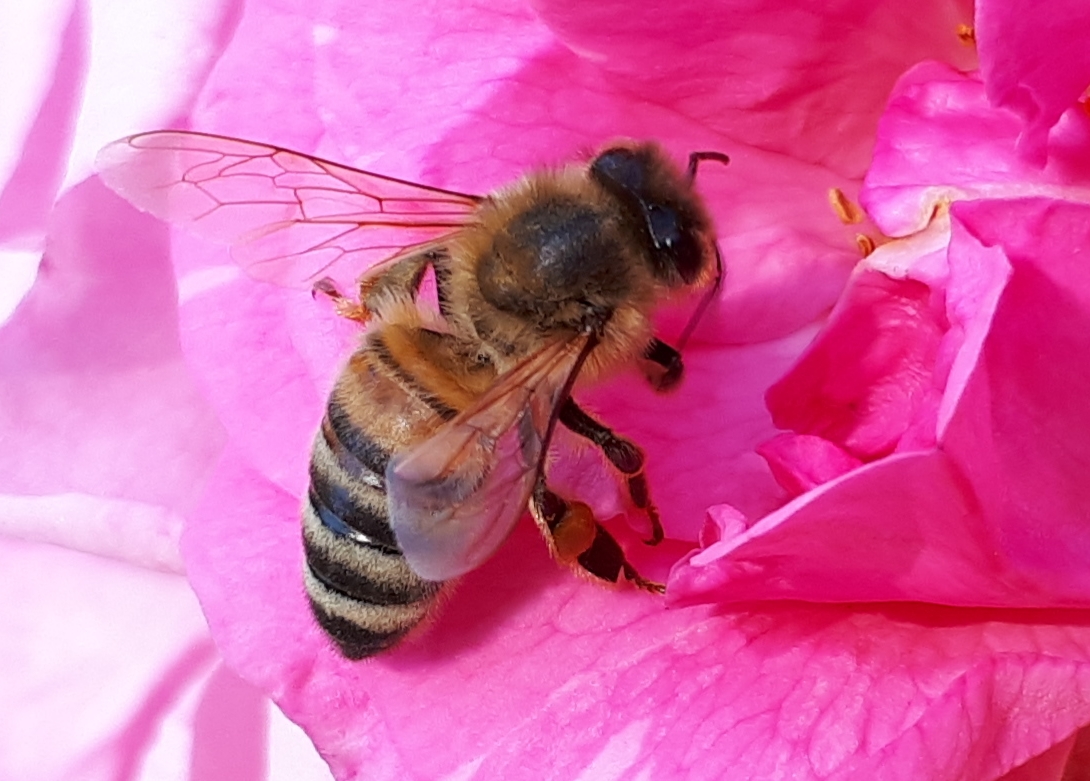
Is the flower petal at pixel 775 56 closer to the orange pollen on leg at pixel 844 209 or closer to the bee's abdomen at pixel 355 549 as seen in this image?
the orange pollen on leg at pixel 844 209

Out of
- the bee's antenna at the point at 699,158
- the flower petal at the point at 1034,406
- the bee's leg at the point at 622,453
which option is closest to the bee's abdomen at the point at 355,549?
the bee's leg at the point at 622,453

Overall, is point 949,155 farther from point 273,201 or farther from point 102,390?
point 102,390

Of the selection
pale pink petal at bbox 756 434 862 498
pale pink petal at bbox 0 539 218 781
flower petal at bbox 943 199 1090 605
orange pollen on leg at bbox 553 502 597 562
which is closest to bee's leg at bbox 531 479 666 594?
orange pollen on leg at bbox 553 502 597 562

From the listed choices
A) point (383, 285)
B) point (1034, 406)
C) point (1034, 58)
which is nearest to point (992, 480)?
point (1034, 406)

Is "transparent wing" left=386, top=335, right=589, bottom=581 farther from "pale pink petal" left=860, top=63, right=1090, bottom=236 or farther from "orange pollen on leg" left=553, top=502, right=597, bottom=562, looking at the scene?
"pale pink petal" left=860, top=63, right=1090, bottom=236

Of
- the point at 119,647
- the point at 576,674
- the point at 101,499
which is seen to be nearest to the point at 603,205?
the point at 576,674

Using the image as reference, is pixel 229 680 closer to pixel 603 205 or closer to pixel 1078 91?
pixel 603 205
